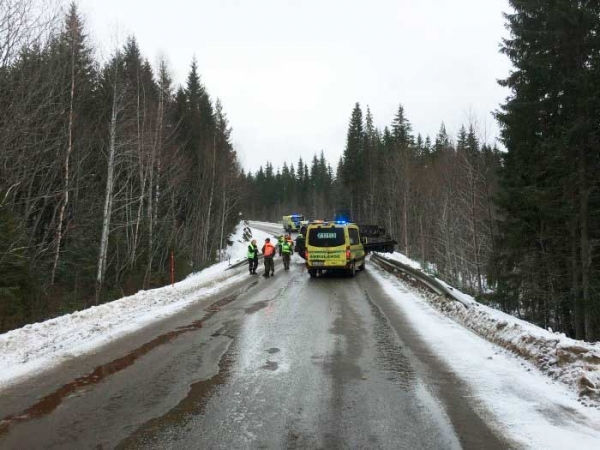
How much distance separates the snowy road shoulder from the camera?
13.6ft

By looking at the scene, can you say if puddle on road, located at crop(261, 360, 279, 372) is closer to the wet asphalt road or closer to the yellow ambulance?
the wet asphalt road

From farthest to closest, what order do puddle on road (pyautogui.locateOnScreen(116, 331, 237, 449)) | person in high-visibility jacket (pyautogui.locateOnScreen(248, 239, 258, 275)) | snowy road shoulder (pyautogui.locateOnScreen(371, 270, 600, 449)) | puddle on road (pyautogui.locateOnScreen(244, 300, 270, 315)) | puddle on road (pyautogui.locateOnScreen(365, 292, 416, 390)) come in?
person in high-visibility jacket (pyautogui.locateOnScreen(248, 239, 258, 275)), puddle on road (pyautogui.locateOnScreen(244, 300, 270, 315)), puddle on road (pyautogui.locateOnScreen(365, 292, 416, 390)), snowy road shoulder (pyautogui.locateOnScreen(371, 270, 600, 449)), puddle on road (pyautogui.locateOnScreen(116, 331, 237, 449))

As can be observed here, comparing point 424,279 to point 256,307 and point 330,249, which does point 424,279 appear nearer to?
point 330,249

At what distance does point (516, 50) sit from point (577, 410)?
15.3m

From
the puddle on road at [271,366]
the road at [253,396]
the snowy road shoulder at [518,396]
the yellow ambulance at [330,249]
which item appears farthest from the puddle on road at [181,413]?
the yellow ambulance at [330,249]

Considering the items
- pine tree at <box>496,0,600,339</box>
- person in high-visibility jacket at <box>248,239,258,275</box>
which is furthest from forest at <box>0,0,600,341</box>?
person in high-visibility jacket at <box>248,239,258,275</box>

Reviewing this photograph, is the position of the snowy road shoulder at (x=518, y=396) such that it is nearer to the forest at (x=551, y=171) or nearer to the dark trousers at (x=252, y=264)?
the forest at (x=551, y=171)

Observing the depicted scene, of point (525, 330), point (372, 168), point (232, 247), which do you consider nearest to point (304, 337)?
point (525, 330)

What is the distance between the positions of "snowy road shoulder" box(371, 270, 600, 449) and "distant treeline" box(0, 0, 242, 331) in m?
10.6

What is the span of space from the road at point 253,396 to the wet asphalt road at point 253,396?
0.06 feet

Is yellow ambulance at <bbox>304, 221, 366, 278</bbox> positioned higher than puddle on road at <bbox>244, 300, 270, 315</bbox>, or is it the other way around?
yellow ambulance at <bbox>304, 221, 366, 278</bbox>

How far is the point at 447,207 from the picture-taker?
36969mm

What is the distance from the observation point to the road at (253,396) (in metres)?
4.07

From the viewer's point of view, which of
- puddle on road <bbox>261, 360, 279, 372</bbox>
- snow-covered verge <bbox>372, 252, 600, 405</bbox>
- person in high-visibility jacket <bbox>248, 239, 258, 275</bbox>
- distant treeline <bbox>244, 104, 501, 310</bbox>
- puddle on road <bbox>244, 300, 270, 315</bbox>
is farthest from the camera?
distant treeline <bbox>244, 104, 501, 310</bbox>
